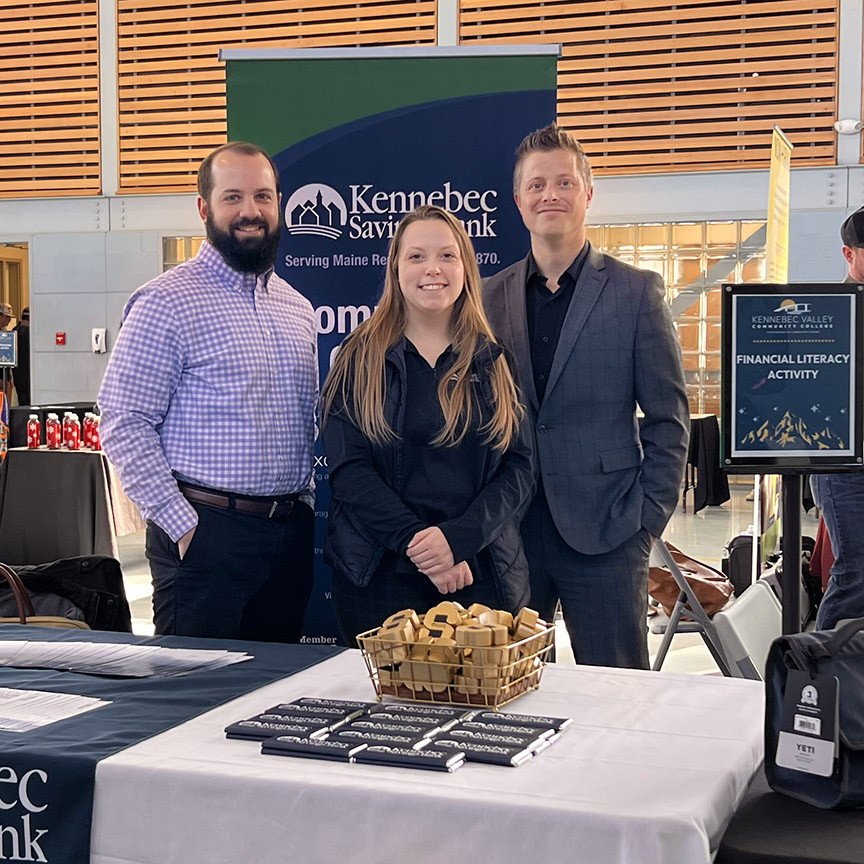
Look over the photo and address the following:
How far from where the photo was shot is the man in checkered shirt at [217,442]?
2873 mm

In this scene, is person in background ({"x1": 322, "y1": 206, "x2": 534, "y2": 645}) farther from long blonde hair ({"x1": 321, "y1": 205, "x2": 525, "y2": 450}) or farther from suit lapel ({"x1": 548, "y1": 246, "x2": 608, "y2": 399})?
suit lapel ({"x1": 548, "y1": 246, "x2": 608, "y2": 399})

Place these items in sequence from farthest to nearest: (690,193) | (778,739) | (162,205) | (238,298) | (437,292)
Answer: (162,205)
(690,193)
(238,298)
(437,292)
(778,739)

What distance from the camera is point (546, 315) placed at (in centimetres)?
317

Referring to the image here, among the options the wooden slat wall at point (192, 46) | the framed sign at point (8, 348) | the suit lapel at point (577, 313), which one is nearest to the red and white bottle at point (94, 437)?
the framed sign at point (8, 348)

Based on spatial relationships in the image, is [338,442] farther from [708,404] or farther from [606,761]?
[708,404]

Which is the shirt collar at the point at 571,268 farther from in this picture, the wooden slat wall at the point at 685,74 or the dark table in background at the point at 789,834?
the wooden slat wall at the point at 685,74

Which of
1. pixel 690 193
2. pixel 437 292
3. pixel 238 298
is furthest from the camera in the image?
pixel 690 193

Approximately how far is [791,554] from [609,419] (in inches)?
38.7

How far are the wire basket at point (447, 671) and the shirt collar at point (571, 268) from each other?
1.59 meters

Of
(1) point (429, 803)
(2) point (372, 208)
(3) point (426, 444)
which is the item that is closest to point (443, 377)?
(3) point (426, 444)

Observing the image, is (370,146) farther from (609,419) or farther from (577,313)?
(609,419)

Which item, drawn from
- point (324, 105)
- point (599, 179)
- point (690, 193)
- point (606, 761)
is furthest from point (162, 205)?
point (606, 761)

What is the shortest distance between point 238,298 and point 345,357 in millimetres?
334

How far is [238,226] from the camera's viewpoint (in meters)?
3.07
